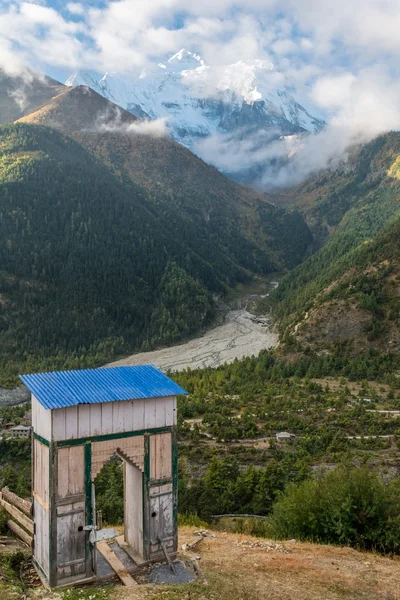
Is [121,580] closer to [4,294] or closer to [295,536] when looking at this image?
[295,536]

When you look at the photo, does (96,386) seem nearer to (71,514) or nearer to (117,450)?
(117,450)

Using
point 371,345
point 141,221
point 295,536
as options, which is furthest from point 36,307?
point 295,536

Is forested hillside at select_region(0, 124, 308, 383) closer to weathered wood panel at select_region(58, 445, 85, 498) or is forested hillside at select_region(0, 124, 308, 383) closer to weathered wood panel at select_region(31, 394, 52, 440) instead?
weathered wood panel at select_region(31, 394, 52, 440)

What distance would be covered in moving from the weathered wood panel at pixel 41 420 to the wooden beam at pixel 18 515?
16.2ft

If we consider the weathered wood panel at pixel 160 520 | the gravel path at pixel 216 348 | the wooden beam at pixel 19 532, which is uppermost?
the weathered wood panel at pixel 160 520

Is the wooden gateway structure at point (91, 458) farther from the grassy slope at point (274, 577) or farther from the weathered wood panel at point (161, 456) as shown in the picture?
the grassy slope at point (274, 577)

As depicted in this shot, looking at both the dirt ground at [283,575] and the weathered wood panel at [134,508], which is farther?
the weathered wood panel at [134,508]

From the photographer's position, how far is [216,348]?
355 ft

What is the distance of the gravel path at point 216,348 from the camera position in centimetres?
9750

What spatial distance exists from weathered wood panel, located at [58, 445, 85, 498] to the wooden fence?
12.2 feet

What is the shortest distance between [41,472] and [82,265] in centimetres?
11383

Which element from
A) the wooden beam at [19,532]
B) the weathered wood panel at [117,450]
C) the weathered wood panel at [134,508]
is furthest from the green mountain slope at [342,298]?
the weathered wood panel at [117,450]

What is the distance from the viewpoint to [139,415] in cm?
1633

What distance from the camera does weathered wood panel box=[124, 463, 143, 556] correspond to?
54.9 ft
